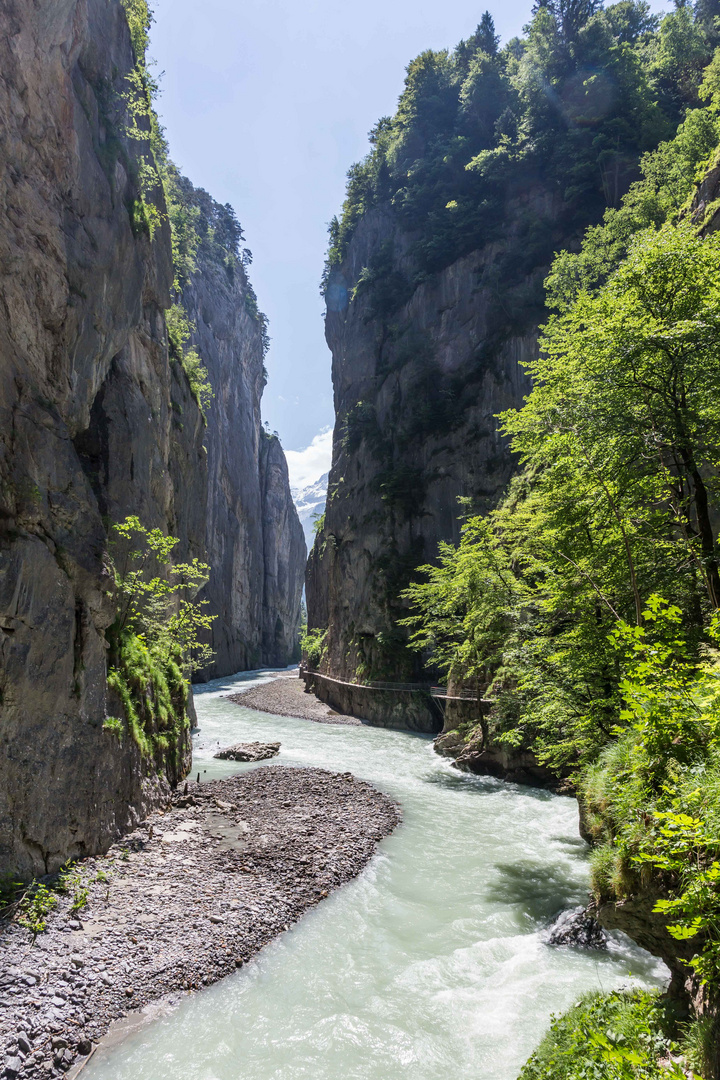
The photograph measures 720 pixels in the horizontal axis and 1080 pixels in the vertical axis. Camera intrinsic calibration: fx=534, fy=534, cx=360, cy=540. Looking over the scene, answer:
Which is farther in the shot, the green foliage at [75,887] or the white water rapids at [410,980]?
the green foliage at [75,887]

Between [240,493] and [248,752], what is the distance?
2373 inches

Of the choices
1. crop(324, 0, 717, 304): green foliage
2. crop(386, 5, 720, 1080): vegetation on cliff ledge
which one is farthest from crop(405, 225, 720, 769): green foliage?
crop(324, 0, 717, 304): green foliage

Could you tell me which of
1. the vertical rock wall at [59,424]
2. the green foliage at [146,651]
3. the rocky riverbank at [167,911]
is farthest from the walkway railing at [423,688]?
the vertical rock wall at [59,424]

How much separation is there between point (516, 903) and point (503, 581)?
452 inches

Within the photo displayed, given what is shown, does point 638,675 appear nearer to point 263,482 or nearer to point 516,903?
point 516,903

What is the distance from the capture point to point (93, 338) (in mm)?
14539

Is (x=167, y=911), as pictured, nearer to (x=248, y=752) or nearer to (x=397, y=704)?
(x=248, y=752)

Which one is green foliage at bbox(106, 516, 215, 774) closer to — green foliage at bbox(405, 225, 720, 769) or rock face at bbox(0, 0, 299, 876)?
rock face at bbox(0, 0, 299, 876)

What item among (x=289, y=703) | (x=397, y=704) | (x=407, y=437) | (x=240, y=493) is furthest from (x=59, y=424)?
(x=240, y=493)

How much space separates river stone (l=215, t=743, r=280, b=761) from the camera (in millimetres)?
21797

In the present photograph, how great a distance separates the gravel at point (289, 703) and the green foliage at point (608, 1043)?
30.4 metres

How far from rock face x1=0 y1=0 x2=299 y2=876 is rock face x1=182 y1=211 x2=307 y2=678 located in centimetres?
3964

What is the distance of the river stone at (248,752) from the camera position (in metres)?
21.8

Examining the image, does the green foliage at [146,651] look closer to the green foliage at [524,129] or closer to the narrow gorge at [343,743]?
the narrow gorge at [343,743]
